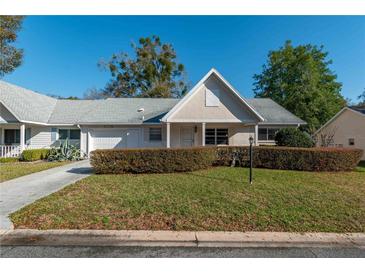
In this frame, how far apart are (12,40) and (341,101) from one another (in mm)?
38745

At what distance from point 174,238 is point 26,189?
6.18 metres

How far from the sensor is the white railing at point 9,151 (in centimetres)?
1486

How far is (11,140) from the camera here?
16.3 metres

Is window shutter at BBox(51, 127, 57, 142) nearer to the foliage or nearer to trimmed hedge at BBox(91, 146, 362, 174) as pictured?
the foliage

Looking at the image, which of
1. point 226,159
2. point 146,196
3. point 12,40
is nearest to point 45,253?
point 146,196

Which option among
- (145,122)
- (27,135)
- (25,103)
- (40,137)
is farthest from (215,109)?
(25,103)

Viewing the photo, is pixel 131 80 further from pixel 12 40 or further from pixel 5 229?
pixel 5 229

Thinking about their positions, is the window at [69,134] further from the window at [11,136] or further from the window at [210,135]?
the window at [210,135]

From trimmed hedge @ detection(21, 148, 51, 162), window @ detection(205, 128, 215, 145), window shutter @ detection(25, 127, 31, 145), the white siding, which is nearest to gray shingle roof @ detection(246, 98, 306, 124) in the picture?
window @ detection(205, 128, 215, 145)

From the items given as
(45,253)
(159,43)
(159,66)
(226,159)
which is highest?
(159,43)

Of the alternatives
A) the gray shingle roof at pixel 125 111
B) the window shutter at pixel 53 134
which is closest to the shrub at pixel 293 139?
the gray shingle roof at pixel 125 111

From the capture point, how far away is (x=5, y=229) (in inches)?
163

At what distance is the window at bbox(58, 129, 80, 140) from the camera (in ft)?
57.2

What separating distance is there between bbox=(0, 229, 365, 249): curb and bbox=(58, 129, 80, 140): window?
14.7m
